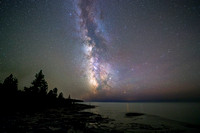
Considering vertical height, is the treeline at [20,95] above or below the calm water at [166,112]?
above

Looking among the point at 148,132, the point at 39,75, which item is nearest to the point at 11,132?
the point at 148,132

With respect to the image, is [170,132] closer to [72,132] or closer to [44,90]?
[72,132]

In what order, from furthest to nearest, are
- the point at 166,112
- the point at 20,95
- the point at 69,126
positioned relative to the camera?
the point at 166,112
the point at 20,95
the point at 69,126

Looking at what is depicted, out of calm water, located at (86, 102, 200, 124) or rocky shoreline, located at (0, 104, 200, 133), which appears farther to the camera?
calm water, located at (86, 102, 200, 124)

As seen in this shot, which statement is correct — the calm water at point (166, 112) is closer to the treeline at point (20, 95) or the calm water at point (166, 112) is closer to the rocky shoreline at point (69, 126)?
the rocky shoreline at point (69, 126)

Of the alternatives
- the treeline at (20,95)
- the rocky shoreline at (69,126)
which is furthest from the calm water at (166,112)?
the treeline at (20,95)

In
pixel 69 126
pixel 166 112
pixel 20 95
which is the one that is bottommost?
pixel 166 112

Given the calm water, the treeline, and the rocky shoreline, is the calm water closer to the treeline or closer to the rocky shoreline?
the rocky shoreline

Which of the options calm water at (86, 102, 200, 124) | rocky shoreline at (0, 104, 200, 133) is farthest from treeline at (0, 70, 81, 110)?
calm water at (86, 102, 200, 124)

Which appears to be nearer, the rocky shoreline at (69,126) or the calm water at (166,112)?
the rocky shoreline at (69,126)

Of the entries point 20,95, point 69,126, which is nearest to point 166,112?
point 69,126

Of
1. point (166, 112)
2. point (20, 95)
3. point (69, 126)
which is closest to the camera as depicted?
point (69, 126)

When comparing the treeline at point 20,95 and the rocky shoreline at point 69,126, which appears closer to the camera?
the rocky shoreline at point 69,126

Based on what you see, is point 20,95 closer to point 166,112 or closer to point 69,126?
point 69,126
